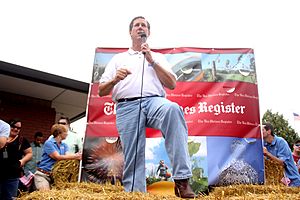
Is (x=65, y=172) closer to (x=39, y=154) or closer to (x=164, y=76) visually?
(x=39, y=154)

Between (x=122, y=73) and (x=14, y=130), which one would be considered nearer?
(x=122, y=73)

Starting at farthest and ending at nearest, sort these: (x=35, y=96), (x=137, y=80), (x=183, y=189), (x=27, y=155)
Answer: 1. (x=35, y=96)
2. (x=27, y=155)
3. (x=137, y=80)
4. (x=183, y=189)

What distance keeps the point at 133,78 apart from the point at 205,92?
241 centimetres

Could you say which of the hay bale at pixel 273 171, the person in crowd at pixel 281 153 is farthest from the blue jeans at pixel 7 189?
the person in crowd at pixel 281 153

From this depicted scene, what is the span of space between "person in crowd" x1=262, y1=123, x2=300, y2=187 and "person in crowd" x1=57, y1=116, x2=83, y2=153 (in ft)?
9.21

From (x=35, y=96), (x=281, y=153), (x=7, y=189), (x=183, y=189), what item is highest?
(x=35, y=96)

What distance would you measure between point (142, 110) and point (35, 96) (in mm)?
5886

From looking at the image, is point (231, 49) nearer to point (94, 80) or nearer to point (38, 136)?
point (94, 80)

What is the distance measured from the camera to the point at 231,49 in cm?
482

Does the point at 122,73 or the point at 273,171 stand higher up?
the point at 122,73

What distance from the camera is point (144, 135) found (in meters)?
2.28

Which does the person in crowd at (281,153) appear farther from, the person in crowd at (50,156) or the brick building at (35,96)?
the brick building at (35,96)

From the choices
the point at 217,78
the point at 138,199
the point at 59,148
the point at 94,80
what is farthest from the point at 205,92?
the point at 138,199

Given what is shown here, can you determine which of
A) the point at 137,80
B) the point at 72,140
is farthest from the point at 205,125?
the point at 137,80
